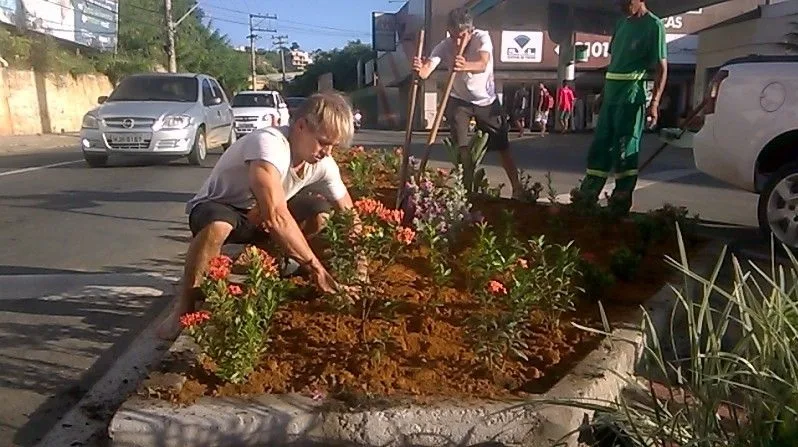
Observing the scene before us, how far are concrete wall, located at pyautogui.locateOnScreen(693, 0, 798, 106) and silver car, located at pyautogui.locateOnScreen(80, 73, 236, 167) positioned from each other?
42.4 feet

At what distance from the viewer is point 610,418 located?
2301mm

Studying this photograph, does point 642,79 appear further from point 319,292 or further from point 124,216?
point 124,216

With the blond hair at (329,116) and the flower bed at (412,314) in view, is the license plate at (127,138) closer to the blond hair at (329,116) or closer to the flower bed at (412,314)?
the flower bed at (412,314)

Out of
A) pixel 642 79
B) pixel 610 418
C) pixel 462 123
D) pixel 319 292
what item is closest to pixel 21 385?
pixel 319 292

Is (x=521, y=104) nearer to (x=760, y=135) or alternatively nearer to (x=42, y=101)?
(x=42, y=101)

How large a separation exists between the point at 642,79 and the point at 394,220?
310cm

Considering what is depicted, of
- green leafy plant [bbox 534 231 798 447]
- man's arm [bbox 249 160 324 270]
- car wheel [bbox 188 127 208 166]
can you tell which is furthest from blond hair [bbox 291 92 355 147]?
car wheel [bbox 188 127 208 166]

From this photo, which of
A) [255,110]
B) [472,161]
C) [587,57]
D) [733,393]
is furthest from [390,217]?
[587,57]

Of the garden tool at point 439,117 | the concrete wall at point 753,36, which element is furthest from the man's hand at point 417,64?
the concrete wall at point 753,36

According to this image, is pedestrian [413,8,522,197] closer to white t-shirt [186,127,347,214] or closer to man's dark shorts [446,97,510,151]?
man's dark shorts [446,97,510,151]

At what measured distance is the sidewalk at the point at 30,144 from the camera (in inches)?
795

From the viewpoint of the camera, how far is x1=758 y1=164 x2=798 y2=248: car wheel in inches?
208

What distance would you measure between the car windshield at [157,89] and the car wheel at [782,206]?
10616 mm

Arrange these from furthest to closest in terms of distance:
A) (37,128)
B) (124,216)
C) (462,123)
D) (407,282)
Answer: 1. (37,128)
2. (124,216)
3. (462,123)
4. (407,282)
